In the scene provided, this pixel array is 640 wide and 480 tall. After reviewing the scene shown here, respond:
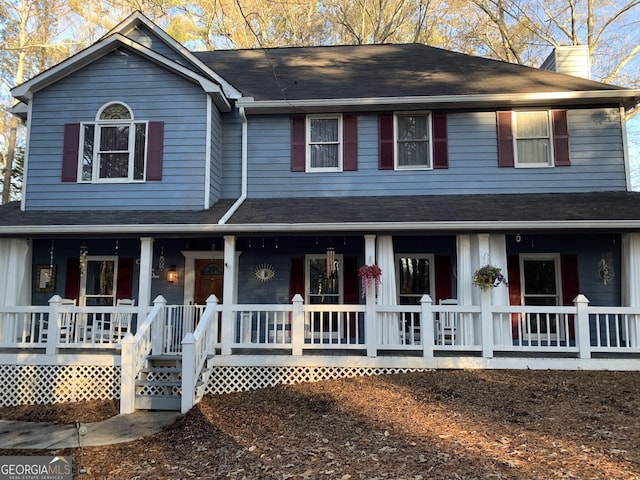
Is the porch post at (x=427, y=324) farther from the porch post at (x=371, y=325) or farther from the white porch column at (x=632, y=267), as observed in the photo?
the white porch column at (x=632, y=267)

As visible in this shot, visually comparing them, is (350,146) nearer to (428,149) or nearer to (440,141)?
(428,149)

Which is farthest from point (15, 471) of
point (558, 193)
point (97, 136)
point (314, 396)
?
point (558, 193)

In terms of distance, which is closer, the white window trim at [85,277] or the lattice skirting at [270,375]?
the lattice skirting at [270,375]

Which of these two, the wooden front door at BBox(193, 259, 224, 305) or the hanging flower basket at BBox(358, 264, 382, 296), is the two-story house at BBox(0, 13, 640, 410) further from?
the hanging flower basket at BBox(358, 264, 382, 296)

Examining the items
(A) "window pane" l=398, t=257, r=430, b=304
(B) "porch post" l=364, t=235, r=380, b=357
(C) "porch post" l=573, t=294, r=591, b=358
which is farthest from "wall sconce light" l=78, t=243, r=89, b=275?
(C) "porch post" l=573, t=294, r=591, b=358

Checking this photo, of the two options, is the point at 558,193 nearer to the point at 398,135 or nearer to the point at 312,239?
the point at 398,135

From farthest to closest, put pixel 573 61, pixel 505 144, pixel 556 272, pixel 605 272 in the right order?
pixel 573 61 < pixel 505 144 < pixel 556 272 < pixel 605 272

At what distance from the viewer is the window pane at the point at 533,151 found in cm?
1027

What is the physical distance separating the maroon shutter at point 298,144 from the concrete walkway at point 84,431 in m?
5.80

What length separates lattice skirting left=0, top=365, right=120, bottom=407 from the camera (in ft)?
26.2

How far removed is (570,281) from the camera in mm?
9828

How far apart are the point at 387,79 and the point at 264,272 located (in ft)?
18.0

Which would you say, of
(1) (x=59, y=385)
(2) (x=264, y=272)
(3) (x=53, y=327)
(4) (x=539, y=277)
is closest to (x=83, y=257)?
(3) (x=53, y=327)

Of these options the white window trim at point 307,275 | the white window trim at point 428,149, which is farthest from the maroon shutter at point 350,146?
the white window trim at point 307,275
